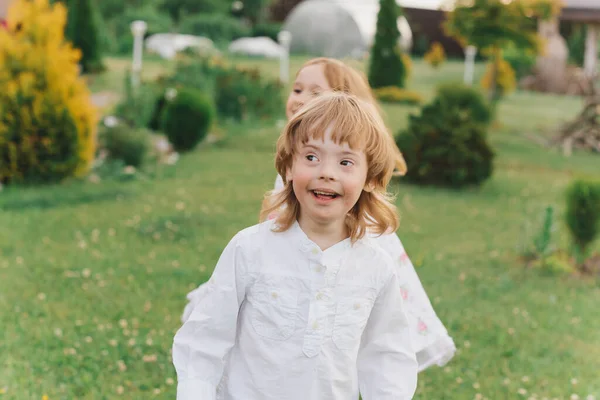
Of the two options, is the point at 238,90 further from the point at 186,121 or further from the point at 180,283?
the point at 180,283

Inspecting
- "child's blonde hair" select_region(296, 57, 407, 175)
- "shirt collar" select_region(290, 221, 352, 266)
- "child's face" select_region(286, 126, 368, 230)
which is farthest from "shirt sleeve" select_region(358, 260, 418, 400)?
"child's blonde hair" select_region(296, 57, 407, 175)

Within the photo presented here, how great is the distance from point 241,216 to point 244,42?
1894 cm

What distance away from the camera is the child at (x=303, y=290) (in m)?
2.23

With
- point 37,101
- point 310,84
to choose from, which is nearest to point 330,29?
point 37,101

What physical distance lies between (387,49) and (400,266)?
56.1 ft

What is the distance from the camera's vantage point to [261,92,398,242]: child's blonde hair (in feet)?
7.31

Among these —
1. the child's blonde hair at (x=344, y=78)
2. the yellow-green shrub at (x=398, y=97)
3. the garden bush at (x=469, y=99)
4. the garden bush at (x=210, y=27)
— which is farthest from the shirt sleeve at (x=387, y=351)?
the garden bush at (x=210, y=27)

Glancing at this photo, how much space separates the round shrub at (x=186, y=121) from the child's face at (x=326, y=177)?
10.2 m

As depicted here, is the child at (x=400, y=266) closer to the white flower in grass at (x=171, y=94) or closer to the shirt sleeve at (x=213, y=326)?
the shirt sleeve at (x=213, y=326)

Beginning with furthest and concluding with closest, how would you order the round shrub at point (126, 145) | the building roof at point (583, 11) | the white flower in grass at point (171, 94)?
the building roof at point (583, 11)
the white flower in grass at point (171, 94)
the round shrub at point (126, 145)

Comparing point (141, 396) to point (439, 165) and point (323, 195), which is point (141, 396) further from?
point (439, 165)

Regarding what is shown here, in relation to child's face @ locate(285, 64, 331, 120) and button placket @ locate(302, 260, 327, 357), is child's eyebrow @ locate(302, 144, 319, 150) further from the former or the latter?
child's face @ locate(285, 64, 331, 120)

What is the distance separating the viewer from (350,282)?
231 centimetres

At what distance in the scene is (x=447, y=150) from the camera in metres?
10.5
